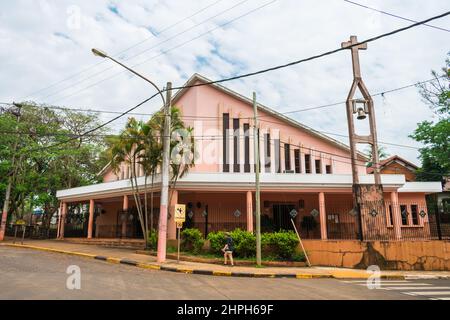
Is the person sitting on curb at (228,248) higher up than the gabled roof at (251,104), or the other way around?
the gabled roof at (251,104)

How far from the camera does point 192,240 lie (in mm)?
17438

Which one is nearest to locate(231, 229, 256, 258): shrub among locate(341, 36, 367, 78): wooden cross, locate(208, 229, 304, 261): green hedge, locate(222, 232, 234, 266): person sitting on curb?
locate(208, 229, 304, 261): green hedge

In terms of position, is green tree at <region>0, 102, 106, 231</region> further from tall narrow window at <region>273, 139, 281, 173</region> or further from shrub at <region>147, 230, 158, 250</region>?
tall narrow window at <region>273, 139, 281, 173</region>

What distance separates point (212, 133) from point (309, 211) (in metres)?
8.81

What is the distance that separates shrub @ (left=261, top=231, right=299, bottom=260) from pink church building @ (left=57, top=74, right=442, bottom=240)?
2727 millimetres

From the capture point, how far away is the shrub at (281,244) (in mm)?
15754

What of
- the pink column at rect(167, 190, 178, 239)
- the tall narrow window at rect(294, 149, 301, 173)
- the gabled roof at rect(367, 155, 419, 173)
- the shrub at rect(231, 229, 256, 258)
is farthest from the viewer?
the gabled roof at rect(367, 155, 419, 173)

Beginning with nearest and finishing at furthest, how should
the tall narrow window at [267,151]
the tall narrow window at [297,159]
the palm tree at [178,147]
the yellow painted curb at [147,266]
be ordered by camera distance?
the yellow painted curb at [147,266] → the palm tree at [178,147] → the tall narrow window at [267,151] → the tall narrow window at [297,159]

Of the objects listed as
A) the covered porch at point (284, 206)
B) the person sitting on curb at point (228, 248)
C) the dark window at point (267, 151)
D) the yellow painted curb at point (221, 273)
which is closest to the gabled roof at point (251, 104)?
the dark window at point (267, 151)

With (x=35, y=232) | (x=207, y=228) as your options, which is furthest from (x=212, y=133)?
(x=35, y=232)

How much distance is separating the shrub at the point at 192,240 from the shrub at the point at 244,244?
1.94 metres

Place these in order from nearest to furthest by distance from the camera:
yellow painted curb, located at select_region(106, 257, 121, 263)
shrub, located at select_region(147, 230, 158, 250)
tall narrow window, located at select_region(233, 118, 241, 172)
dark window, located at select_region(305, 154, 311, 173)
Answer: yellow painted curb, located at select_region(106, 257, 121, 263), shrub, located at select_region(147, 230, 158, 250), tall narrow window, located at select_region(233, 118, 241, 172), dark window, located at select_region(305, 154, 311, 173)

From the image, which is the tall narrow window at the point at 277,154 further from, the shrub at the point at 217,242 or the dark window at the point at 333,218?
the shrub at the point at 217,242

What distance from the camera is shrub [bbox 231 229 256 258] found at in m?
16.1
